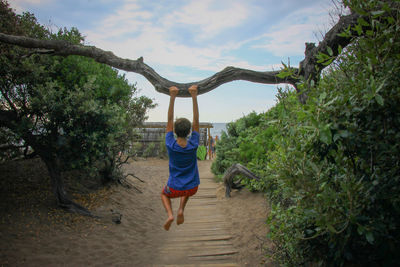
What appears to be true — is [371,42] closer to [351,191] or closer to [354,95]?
[354,95]

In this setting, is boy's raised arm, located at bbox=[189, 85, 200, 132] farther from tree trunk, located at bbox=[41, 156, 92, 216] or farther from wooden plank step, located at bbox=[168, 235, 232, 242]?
tree trunk, located at bbox=[41, 156, 92, 216]

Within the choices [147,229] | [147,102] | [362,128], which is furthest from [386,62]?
[147,102]

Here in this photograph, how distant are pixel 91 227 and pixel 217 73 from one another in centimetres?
447

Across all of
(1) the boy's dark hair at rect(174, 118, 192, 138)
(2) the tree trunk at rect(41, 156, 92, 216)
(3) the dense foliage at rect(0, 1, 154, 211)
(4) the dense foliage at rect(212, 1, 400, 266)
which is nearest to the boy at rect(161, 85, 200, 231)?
(1) the boy's dark hair at rect(174, 118, 192, 138)

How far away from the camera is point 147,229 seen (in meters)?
6.75

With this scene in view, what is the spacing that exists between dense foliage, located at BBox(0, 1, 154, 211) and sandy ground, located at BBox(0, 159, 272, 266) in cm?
89

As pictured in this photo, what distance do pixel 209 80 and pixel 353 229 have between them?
7.83 feet

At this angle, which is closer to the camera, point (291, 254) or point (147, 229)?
point (291, 254)

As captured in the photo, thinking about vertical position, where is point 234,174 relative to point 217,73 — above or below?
below

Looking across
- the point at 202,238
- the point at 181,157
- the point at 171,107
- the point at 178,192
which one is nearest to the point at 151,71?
the point at 171,107

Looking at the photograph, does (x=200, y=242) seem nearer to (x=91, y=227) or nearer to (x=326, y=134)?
(x=91, y=227)

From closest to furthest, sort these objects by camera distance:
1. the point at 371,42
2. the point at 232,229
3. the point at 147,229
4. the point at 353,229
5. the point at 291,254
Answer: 1. the point at 371,42
2. the point at 353,229
3. the point at 291,254
4. the point at 232,229
5. the point at 147,229

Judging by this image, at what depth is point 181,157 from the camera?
129 inches

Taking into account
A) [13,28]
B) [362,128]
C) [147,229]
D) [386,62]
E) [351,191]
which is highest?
[13,28]
